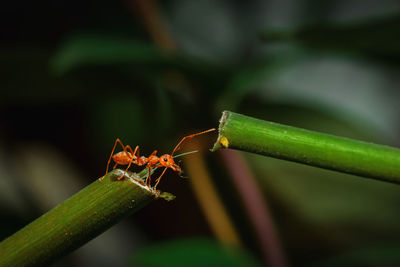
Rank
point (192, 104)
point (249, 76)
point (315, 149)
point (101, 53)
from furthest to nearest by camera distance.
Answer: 1. point (192, 104)
2. point (249, 76)
3. point (101, 53)
4. point (315, 149)

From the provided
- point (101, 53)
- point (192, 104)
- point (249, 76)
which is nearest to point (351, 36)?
point (249, 76)

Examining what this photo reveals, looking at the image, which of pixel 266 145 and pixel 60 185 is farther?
pixel 60 185

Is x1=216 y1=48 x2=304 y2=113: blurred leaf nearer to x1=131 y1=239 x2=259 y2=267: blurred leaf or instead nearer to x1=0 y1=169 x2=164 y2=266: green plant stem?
x1=131 y1=239 x2=259 y2=267: blurred leaf

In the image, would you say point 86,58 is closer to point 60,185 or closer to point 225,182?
point 225,182

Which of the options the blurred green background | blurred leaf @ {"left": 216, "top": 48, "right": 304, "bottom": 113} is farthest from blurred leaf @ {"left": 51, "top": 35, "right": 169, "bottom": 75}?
blurred leaf @ {"left": 216, "top": 48, "right": 304, "bottom": 113}

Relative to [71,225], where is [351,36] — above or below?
above

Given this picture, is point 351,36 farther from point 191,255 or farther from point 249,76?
point 191,255

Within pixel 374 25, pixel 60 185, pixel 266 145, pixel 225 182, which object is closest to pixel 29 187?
pixel 60 185
